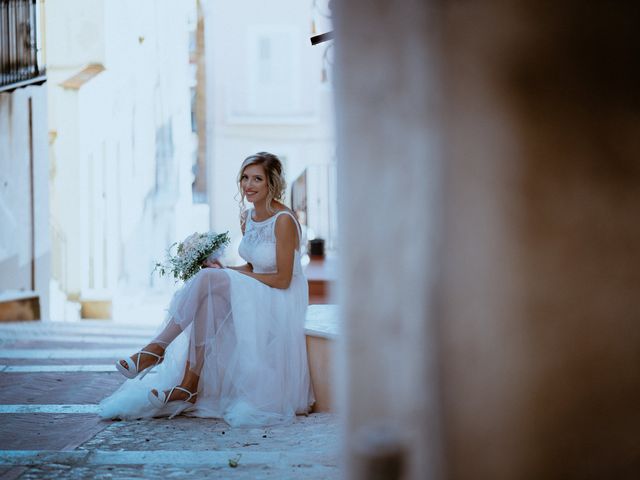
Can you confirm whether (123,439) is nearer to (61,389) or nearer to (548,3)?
(61,389)

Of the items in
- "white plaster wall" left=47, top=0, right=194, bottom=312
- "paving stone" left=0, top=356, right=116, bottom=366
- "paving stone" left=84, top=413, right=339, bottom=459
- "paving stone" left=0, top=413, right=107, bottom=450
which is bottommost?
"paving stone" left=84, top=413, right=339, bottom=459

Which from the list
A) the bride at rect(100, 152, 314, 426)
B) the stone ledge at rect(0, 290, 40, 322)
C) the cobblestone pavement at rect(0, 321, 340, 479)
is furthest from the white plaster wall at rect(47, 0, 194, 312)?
the bride at rect(100, 152, 314, 426)

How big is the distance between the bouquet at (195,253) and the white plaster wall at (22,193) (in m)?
6.88

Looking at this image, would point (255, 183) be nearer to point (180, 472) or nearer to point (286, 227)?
point (286, 227)

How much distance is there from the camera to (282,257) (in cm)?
488

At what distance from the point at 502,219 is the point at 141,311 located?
51.5ft

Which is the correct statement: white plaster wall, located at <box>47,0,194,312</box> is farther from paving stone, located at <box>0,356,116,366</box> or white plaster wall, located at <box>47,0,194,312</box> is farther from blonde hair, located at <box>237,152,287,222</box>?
blonde hair, located at <box>237,152,287,222</box>

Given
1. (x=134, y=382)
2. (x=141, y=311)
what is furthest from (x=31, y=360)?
(x=141, y=311)

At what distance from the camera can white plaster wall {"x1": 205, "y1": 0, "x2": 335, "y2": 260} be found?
63.8 ft

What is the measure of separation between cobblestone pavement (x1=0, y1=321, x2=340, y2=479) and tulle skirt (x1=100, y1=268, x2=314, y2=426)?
0.61 feet

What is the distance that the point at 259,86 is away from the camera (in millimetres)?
19469

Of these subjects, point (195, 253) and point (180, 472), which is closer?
point (180, 472)

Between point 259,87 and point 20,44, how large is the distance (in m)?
8.03

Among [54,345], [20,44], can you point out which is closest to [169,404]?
[54,345]
